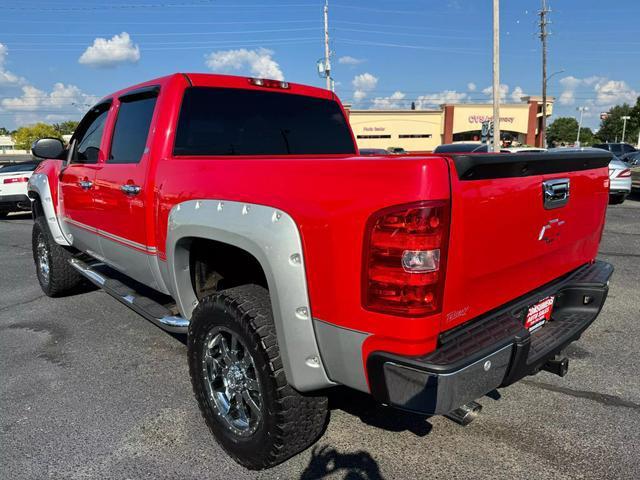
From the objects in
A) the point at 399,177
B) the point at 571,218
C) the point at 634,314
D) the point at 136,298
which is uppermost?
the point at 399,177

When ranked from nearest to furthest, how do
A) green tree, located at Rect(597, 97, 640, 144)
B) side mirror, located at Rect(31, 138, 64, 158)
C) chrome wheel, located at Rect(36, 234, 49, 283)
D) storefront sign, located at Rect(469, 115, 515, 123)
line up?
1. side mirror, located at Rect(31, 138, 64, 158)
2. chrome wheel, located at Rect(36, 234, 49, 283)
3. storefront sign, located at Rect(469, 115, 515, 123)
4. green tree, located at Rect(597, 97, 640, 144)

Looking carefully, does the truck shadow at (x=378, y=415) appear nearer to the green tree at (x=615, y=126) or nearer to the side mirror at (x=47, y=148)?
the side mirror at (x=47, y=148)

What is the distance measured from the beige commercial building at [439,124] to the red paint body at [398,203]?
5327 cm

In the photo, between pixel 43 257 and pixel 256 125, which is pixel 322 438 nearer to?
pixel 256 125

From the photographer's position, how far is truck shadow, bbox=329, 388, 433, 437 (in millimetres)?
2766

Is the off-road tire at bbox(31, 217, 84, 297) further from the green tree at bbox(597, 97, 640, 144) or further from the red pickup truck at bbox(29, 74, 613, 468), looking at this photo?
the green tree at bbox(597, 97, 640, 144)

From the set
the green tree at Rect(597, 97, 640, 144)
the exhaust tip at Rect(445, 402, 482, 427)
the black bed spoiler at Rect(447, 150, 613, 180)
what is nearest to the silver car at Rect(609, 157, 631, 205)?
the black bed spoiler at Rect(447, 150, 613, 180)

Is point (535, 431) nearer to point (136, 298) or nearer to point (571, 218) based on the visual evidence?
point (571, 218)

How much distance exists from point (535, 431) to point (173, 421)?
2.09 metres

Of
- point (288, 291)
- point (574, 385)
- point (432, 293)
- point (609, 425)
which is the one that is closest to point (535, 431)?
point (609, 425)

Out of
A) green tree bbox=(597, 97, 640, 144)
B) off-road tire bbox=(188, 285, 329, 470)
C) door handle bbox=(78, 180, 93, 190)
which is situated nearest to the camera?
off-road tire bbox=(188, 285, 329, 470)

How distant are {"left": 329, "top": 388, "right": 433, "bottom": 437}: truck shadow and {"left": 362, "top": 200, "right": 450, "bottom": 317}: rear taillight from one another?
1082 millimetres

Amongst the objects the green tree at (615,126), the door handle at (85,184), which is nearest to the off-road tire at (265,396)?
the door handle at (85,184)

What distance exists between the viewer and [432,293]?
179 cm
